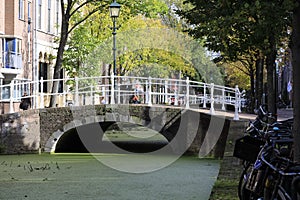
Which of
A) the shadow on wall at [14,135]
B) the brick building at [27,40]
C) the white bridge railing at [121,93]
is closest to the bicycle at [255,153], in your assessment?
the white bridge railing at [121,93]

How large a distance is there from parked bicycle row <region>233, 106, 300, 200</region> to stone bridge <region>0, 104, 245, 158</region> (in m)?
11.5

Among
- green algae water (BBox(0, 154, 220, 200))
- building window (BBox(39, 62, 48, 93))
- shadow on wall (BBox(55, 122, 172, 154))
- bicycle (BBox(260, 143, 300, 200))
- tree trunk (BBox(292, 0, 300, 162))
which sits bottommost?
green algae water (BBox(0, 154, 220, 200))

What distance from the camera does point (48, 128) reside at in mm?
22781

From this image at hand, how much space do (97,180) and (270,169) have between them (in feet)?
26.0

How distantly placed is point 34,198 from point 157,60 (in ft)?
91.9

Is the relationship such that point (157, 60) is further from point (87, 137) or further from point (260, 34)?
point (260, 34)

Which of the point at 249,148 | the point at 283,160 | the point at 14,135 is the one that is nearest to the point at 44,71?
the point at 14,135

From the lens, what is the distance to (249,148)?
27.0 feet

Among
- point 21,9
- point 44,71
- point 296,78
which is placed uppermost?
point 21,9

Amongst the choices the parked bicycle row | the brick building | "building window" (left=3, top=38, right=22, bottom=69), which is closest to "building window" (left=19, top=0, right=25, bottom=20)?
the brick building

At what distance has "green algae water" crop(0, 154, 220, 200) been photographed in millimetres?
12062

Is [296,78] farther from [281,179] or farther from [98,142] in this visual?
[98,142]

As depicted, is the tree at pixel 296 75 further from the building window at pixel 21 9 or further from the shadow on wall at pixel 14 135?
the building window at pixel 21 9

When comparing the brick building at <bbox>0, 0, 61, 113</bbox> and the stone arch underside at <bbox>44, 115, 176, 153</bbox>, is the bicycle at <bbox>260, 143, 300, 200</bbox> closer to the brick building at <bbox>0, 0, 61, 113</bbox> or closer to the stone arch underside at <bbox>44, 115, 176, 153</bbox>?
the stone arch underside at <bbox>44, 115, 176, 153</bbox>
